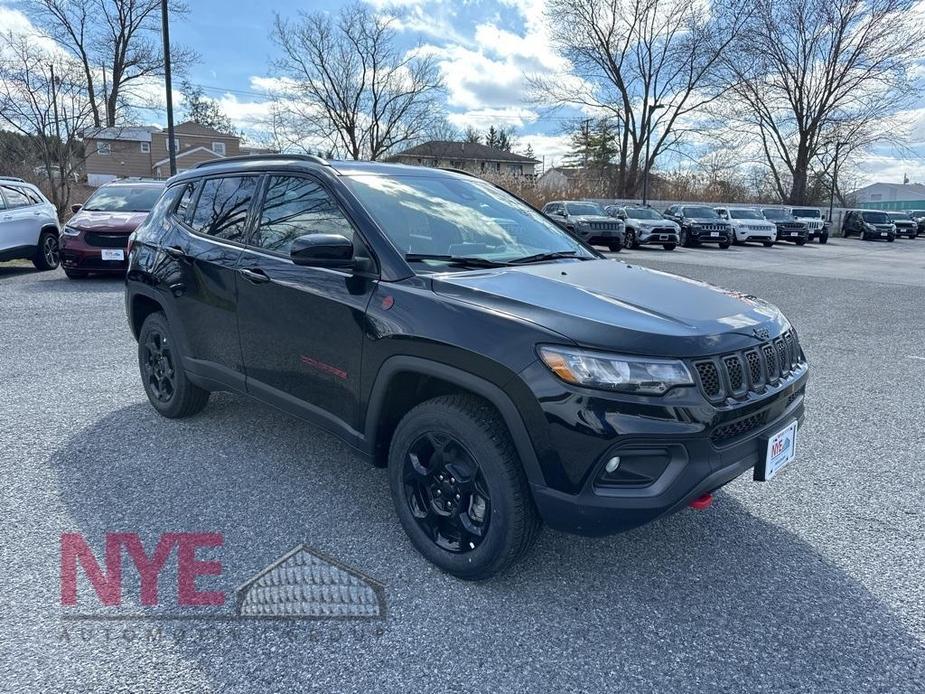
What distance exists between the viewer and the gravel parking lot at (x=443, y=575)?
2203mm

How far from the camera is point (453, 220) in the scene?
132 inches

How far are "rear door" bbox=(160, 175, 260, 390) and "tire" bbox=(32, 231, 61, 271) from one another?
9.51m

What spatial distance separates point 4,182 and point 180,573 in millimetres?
11503

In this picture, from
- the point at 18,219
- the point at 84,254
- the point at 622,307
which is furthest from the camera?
the point at 18,219

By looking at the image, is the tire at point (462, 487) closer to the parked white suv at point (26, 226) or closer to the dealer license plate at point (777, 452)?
the dealer license plate at point (777, 452)

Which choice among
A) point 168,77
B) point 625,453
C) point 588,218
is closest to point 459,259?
point 625,453

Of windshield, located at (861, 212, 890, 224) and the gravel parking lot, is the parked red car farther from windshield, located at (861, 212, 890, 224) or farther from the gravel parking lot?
windshield, located at (861, 212, 890, 224)

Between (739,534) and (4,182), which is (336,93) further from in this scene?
(739,534)

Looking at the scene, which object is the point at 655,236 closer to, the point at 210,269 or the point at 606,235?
the point at 606,235

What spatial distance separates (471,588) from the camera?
2.66 m

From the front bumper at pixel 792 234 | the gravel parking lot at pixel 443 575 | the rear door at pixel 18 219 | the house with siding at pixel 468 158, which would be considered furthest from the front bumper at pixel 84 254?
the front bumper at pixel 792 234

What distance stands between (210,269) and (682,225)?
24.3 m

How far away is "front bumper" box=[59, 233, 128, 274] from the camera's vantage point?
1037cm

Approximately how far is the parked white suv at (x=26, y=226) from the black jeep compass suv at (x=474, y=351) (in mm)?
9204
